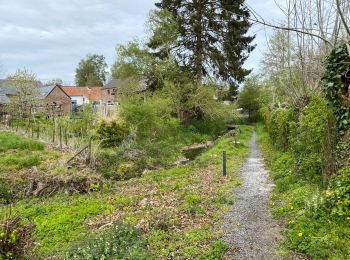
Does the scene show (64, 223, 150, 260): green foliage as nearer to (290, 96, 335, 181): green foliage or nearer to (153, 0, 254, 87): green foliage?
(290, 96, 335, 181): green foliage

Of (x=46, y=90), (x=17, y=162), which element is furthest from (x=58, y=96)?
(x=17, y=162)

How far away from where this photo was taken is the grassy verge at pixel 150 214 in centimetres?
564

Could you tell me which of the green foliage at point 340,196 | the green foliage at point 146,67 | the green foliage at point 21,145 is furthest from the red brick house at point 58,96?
the green foliage at point 340,196

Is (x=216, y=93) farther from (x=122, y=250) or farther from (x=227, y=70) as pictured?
(x=122, y=250)

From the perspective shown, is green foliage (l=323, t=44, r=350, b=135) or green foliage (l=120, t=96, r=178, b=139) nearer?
green foliage (l=323, t=44, r=350, b=135)

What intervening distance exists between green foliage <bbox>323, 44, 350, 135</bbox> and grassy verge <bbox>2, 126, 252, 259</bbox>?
331 cm

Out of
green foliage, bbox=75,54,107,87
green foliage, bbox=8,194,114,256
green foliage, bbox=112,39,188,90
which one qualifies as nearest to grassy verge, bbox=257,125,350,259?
green foliage, bbox=8,194,114,256

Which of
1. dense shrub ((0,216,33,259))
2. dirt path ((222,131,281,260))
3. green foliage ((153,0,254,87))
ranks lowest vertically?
dirt path ((222,131,281,260))

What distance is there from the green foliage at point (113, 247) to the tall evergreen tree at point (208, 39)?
2296 cm

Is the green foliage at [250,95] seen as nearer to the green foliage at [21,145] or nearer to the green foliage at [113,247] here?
the green foliage at [21,145]

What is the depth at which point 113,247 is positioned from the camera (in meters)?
5.08

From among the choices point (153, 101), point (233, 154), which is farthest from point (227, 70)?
point (233, 154)

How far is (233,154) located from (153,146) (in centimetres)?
431

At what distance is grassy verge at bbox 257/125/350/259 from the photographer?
4.84 m
